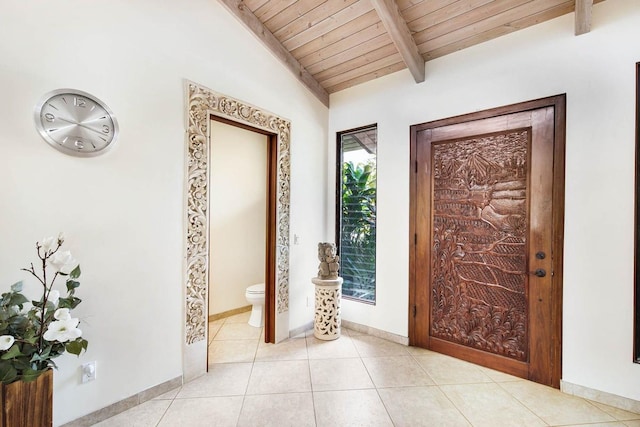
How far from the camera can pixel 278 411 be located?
1804 millimetres

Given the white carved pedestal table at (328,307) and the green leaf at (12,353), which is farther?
the white carved pedestal table at (328,307)

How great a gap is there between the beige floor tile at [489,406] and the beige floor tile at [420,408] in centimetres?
7

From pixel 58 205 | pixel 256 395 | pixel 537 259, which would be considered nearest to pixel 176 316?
pixel 256 395

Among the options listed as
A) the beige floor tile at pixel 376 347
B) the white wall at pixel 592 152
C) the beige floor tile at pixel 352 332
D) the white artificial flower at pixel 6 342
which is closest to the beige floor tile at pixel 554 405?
the white wall at pixel 592 152

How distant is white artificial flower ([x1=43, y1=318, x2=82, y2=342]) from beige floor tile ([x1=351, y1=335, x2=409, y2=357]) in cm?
209

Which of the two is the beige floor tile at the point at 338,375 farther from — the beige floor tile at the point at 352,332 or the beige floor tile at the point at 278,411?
the beige floor tile at the point at 352,332

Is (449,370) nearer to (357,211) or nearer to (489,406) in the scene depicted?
(489,406)

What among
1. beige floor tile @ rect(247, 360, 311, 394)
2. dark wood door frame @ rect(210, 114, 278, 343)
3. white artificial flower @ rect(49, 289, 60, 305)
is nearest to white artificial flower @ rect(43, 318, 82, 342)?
white artificial flower @ rect(49, 289, 60, 305)

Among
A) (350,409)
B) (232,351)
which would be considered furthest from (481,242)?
(232,351)

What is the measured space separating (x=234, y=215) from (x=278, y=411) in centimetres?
240

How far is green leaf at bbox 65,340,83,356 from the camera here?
1.24 m

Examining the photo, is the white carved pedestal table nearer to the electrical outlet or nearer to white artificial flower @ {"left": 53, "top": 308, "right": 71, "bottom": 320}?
the electrical outlet

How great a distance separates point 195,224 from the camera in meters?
2.16

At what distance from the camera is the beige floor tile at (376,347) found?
259 centimetres
